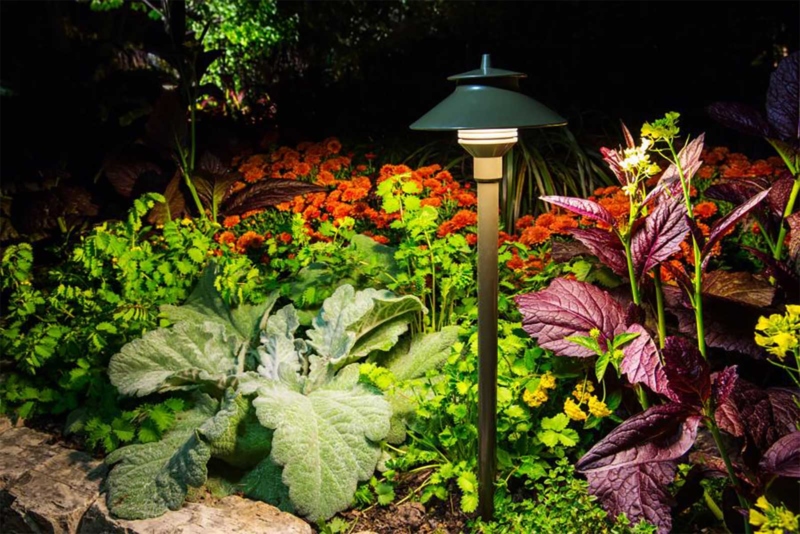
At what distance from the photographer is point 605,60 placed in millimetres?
4727

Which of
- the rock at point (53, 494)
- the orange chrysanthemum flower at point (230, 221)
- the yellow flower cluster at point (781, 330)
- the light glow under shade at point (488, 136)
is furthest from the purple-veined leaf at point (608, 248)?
the orange chrysanthemum flower at point (230, 221)

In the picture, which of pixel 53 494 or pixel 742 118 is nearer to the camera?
pixel 53 494

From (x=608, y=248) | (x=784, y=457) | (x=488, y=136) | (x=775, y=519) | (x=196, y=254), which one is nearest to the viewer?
(x=775, y=519)

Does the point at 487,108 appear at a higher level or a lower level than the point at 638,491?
higher

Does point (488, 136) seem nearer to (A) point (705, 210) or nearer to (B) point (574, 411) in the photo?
(B) point (574, 411)

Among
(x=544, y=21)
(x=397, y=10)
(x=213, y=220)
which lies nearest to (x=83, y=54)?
(x=213, y=220)

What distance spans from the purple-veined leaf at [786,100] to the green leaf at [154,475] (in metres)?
1.87

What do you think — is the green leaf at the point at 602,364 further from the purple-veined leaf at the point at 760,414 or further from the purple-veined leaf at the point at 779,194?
the purple-veined leaf at the point at 779,194

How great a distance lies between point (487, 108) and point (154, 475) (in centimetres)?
133

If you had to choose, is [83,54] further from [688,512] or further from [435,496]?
[688,512]

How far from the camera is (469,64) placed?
15.6 ft

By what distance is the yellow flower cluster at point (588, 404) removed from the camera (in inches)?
67.9

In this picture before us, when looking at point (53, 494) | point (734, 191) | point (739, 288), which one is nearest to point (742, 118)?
point (734, 191)

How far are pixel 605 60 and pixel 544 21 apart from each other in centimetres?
57
